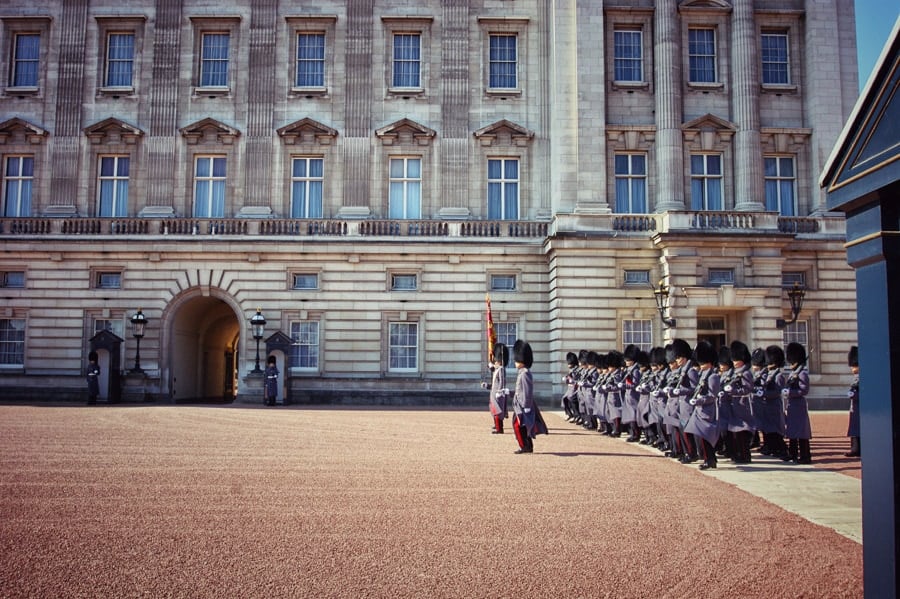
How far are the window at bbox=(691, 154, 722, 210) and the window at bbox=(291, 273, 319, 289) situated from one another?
42.6 ft

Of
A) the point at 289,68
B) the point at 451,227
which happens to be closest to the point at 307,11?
the point at 289,68

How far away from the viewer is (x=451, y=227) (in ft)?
87.4

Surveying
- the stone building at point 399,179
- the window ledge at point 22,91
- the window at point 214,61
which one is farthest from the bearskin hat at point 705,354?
the window ledge at point 22,91

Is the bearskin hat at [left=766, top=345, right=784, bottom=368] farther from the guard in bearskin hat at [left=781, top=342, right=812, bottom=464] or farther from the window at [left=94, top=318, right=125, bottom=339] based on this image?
the window at [left=94, top=318, right=125, bottom=339]

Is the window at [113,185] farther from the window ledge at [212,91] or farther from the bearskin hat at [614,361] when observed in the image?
the bearskin hat at [614,361]

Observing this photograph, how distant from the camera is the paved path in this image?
8.09 metres

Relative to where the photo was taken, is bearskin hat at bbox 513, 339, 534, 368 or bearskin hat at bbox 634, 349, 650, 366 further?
bearskin hat at bbox 634, 349, 650, 366

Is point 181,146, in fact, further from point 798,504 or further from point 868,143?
point 868,143

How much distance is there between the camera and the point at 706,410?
11.7 meters

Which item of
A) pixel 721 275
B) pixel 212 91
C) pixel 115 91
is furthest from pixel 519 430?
pixel 115 91

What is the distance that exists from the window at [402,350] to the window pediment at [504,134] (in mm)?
6926

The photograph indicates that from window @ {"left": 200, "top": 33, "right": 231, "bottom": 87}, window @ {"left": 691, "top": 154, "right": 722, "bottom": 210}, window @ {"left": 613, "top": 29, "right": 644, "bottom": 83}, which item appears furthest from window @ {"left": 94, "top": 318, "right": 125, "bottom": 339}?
window @ {"left": 691, "top": 154, "right": 722, "bottom": 210}

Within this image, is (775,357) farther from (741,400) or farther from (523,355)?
(523,355)

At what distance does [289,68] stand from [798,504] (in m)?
23.6
